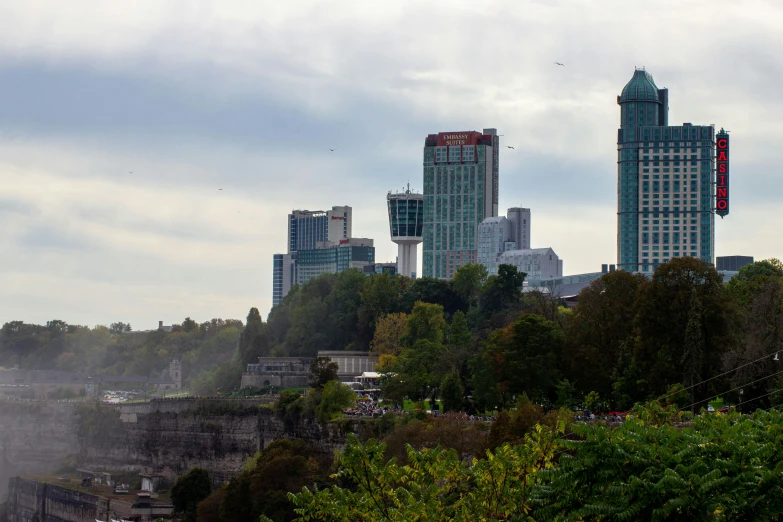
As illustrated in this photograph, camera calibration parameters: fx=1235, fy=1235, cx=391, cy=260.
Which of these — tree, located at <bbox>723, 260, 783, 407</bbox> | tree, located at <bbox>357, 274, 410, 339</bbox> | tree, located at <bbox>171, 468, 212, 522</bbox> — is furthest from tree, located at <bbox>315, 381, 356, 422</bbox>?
tree, located at <bbox>357, 274, 410, 339</bbox>

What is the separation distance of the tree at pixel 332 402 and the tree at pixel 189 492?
353 inches

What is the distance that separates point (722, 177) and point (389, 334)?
90.9 meters

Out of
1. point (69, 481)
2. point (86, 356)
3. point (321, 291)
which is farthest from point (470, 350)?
point (86, 356)

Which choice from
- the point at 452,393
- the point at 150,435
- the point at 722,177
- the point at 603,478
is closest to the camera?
the point at 603,478

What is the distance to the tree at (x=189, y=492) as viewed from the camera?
77.0m

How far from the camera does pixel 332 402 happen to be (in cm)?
7688

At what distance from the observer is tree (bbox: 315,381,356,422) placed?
76312mm

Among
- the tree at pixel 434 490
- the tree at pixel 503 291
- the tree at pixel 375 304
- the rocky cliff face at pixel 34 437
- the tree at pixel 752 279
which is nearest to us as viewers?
the tree at pixel 434 490

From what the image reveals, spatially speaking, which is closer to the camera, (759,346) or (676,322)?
(759,346)

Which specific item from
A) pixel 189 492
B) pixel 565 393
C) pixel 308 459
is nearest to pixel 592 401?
pixel 565 393

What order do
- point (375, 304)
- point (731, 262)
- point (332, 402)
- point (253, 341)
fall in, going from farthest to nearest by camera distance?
1. point (731, 262)
2. point (253, 341)
3. point (375, 304)
4. point (332, 402)

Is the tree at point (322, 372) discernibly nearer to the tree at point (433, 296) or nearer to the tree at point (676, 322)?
the tree at point (676, 322)

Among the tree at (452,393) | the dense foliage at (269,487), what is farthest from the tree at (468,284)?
the dense foliage at (269,487)

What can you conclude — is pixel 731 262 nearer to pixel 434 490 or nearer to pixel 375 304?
pixel 375 304
